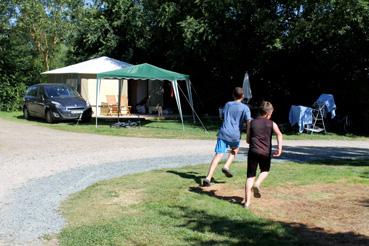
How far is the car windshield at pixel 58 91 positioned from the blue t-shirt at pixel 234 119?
1515 centimetres

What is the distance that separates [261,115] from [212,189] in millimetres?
1662

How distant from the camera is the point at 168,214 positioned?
265 inches

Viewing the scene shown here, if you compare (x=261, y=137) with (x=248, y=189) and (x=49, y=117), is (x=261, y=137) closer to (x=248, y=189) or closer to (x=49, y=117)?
(x=248, y=189)

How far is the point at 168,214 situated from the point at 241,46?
17446mm

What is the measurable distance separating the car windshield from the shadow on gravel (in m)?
10.6

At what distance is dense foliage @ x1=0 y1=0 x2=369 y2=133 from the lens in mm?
20469

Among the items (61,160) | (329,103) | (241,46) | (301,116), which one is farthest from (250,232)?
(241,46)

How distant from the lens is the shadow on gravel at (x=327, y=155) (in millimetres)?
12394

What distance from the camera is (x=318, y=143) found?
55.4 feet

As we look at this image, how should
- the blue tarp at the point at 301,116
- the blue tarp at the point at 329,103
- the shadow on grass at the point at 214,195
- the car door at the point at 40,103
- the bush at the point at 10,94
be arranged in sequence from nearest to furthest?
the shadow on grass at the point at 214,195
the blue tarp at the point at 301,116
the blue tarp at the point at 329,103
the car door at the point at 40,103
the bush at the point at 10,94

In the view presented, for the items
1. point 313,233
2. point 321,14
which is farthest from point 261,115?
point 321,14

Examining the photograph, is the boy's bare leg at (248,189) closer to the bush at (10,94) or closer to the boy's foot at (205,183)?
the boy's foot at (205,183)

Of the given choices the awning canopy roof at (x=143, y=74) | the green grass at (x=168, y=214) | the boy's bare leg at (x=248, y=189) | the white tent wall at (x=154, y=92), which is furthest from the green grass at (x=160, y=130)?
the boy's bare leg at (x=248, y=189)

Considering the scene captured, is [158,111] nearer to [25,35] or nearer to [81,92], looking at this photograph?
[81,92]
